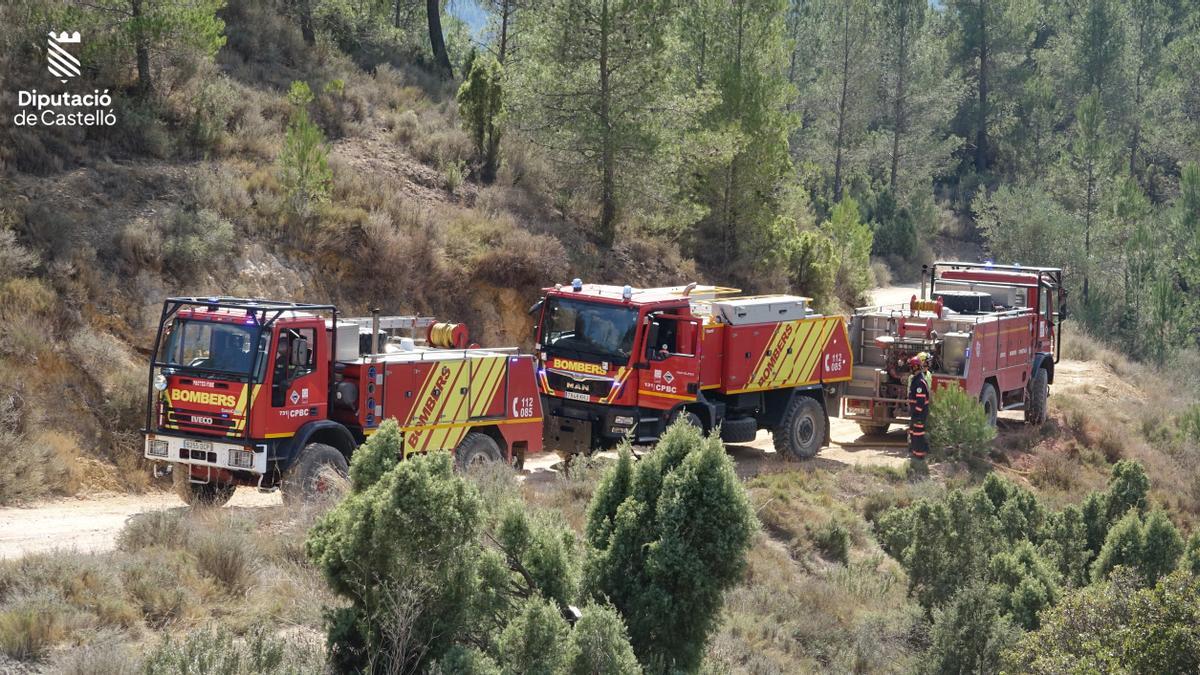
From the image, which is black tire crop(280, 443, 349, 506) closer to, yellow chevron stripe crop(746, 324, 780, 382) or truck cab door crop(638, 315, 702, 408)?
truck cab door crop(638, 315, 702, 408)

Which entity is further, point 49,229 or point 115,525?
point 49,229

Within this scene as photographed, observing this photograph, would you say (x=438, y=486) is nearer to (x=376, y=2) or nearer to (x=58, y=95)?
(x=58, y=95)

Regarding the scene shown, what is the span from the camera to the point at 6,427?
636 inches

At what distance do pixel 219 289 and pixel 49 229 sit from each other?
266 cm

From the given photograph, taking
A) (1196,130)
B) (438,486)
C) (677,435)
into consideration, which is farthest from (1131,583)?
(1196,130)

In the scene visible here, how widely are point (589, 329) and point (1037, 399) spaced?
11.2 m

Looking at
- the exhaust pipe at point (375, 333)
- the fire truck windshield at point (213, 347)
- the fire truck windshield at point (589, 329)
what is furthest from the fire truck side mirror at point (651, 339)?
the fire truck windshield at point (213, 347)

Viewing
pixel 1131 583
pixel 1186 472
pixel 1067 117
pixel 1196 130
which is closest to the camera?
pixel 1131 583

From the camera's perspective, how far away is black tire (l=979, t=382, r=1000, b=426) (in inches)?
909

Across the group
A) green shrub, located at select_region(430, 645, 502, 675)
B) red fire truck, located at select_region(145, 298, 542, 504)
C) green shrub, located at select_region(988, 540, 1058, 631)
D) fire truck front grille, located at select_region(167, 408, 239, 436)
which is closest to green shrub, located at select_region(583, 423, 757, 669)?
green shrub, located at select_region(430, 645, 502, 675)

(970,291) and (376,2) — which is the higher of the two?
(376,2)

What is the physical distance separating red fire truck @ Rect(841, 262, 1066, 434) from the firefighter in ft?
1.40

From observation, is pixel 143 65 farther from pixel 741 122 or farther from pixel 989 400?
pixel 989 400


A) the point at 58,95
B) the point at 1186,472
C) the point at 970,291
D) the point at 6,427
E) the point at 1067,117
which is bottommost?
the point at 1186,472
